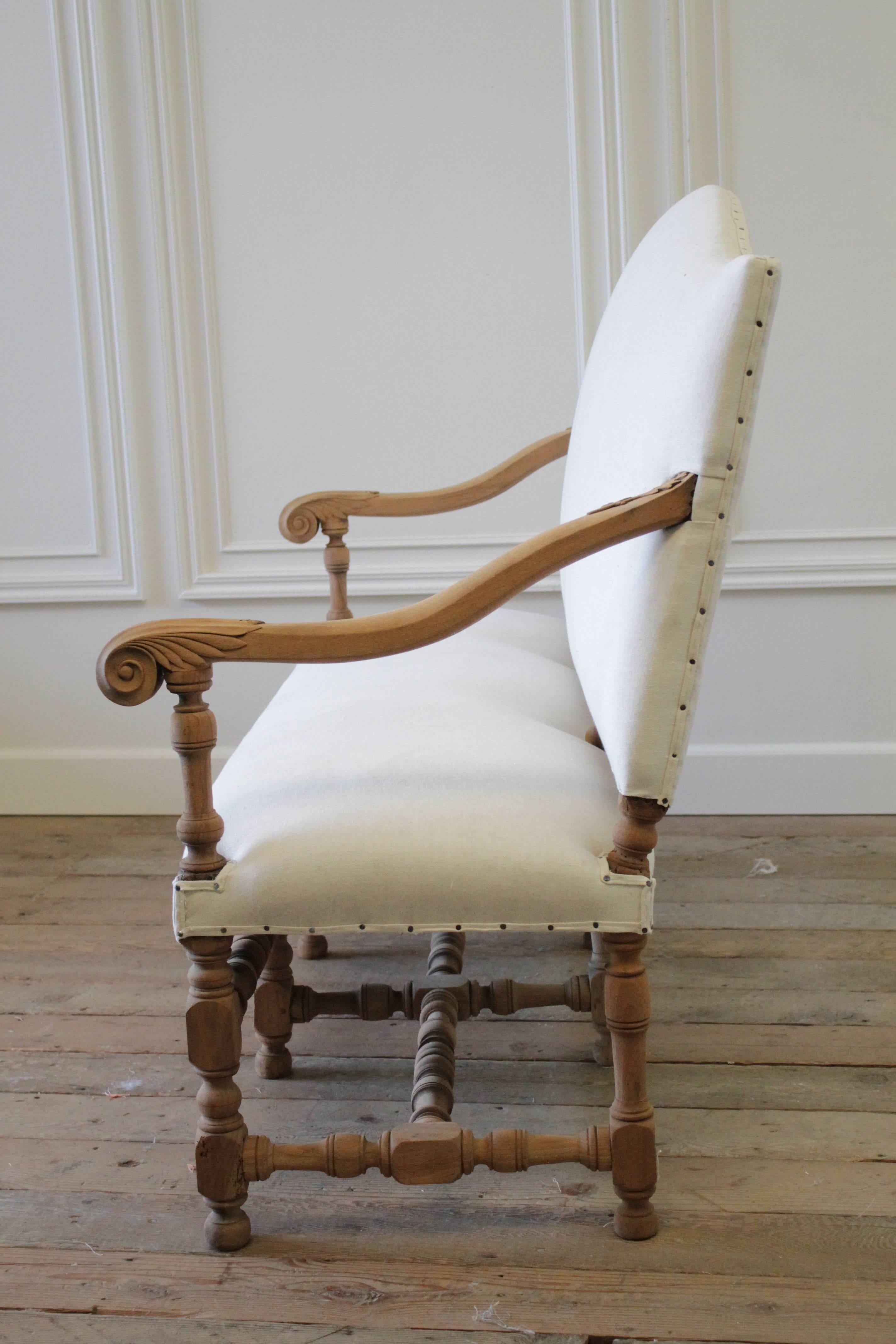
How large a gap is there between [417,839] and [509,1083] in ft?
1.82

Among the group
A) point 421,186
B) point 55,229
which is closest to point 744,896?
point 421,186

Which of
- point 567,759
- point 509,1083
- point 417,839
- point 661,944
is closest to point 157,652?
point 417,839

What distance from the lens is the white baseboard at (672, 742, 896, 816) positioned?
2406mm

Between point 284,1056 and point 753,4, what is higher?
point 753,4

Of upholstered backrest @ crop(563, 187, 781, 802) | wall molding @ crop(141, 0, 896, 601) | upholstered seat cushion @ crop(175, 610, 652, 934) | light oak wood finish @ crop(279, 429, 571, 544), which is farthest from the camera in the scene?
wall molding @ crop(141, 0, 896, 601)

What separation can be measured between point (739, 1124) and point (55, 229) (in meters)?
2.22

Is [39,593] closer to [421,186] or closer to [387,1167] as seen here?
[421,186]

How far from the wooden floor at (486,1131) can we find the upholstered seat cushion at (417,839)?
1.17 ft

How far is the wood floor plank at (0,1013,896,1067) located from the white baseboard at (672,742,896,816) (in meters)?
0.89

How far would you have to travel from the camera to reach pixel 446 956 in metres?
1.57

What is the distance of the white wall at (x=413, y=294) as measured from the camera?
2260mm

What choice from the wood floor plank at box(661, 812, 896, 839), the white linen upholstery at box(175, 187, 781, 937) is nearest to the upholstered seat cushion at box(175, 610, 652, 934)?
the white linen upholstery at box(175, 187, 781, 937)

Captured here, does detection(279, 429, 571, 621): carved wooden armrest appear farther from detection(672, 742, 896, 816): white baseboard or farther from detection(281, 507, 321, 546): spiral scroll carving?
detection(672, 742, 896, 816): white baseboard

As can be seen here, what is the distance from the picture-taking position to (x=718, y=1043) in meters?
1.56
